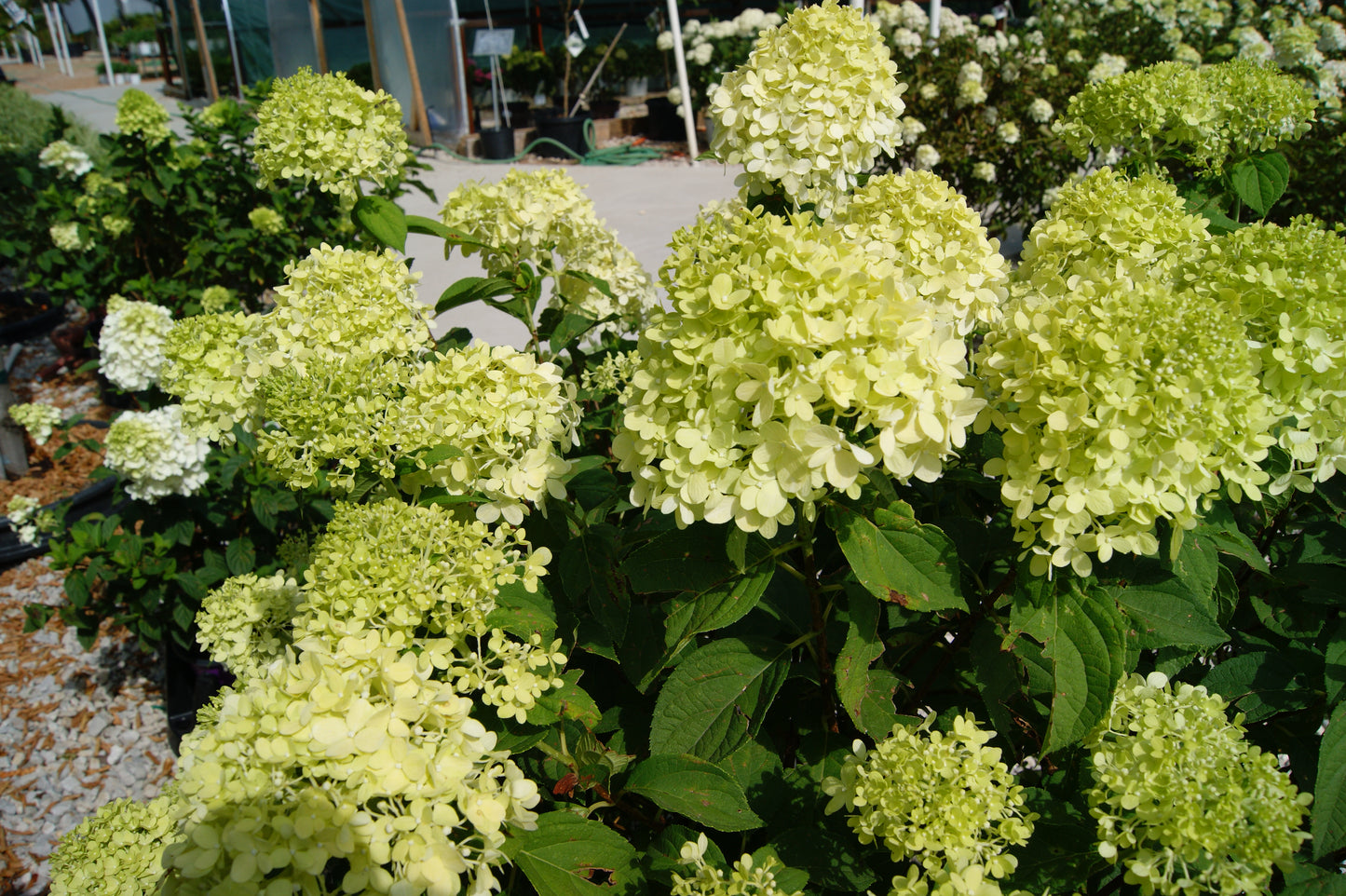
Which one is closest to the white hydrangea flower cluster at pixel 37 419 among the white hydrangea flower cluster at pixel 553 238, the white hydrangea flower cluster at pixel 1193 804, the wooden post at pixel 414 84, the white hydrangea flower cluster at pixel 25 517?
the white hydrangea flower cluster at pixel 25 517

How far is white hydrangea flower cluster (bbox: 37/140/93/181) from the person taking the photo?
480 centimetres

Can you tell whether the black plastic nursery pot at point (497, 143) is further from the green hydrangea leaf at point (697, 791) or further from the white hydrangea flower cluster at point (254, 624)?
the green hydrangea leaf at point (697, 791)

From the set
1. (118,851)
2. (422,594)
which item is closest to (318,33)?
(118,851)

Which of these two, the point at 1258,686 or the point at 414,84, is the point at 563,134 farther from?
the point at 1258,686

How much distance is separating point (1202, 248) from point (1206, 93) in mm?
885

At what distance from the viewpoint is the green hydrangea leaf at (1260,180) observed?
6.56 ft

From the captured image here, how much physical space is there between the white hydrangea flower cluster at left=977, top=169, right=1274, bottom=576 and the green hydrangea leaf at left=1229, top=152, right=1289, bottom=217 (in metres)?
1.17

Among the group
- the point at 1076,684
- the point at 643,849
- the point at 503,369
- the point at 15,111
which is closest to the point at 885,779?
the point at 1076,684

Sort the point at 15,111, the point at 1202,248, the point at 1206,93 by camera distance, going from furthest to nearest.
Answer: the point at 15,111 → the point at 1206,93 → the point at 1202,248

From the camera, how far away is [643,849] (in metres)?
1.42

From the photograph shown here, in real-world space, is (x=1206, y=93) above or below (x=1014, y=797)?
above

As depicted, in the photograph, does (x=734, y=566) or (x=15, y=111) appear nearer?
(x=734, y=566)

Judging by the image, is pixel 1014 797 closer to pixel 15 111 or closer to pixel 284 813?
pixel 284 813

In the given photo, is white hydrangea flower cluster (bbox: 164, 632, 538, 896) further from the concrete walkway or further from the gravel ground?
the concrete walkway
